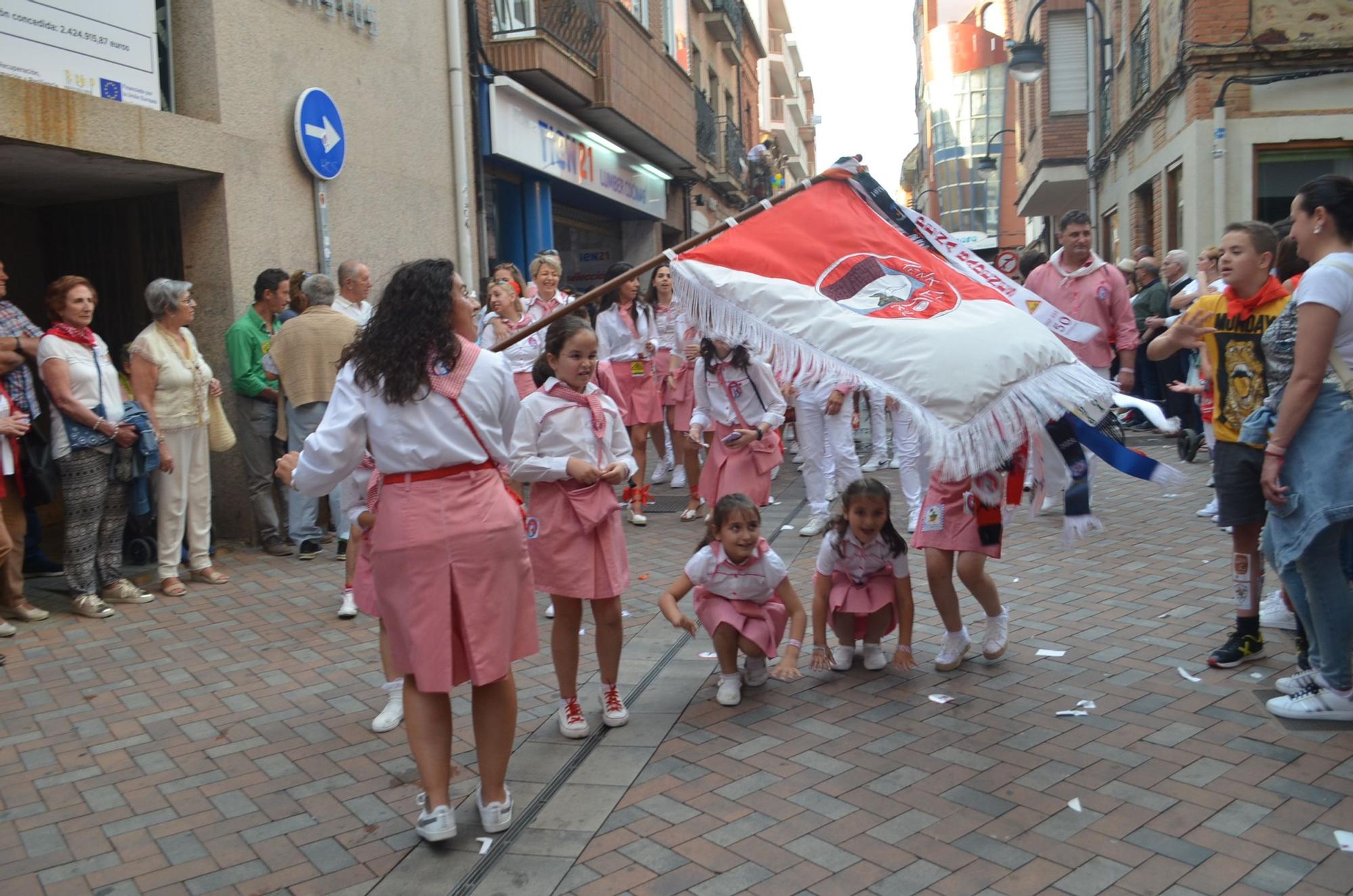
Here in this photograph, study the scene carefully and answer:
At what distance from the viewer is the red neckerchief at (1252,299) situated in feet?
15.6

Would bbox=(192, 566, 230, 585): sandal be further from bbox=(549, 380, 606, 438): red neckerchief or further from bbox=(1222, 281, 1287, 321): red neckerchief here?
bbox=(1222, 281, 1287, 321): red neckerchief

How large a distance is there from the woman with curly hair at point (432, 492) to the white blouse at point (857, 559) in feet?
6.16

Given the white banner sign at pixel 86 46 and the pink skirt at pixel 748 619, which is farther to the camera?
the white banner sign at pixel 86 46

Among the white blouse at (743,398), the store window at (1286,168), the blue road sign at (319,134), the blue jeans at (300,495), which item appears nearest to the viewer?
the white blouse at (743,398)

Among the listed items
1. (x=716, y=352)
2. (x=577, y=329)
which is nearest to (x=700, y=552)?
(x=577, y=329)

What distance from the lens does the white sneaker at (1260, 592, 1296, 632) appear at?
216 inches

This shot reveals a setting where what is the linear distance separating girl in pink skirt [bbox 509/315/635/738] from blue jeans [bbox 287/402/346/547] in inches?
150

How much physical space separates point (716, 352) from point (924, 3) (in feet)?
243

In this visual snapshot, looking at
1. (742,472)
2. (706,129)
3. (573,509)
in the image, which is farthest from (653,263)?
(706,129)

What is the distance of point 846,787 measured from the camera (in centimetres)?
391

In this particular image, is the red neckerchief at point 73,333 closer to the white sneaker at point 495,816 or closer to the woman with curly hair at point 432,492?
the woman with curly hair at point 432,492

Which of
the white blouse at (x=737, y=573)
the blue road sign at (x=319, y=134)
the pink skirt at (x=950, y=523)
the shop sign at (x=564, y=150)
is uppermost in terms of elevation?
the shop sign at (x=564, y=150)

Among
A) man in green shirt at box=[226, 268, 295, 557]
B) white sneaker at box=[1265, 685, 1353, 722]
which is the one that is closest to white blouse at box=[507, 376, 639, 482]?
white sneaker at box=[1265, 685, 1353, 722]

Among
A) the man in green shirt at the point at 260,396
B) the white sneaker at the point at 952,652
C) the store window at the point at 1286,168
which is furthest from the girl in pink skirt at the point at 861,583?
the store window at the point at 1286,168
